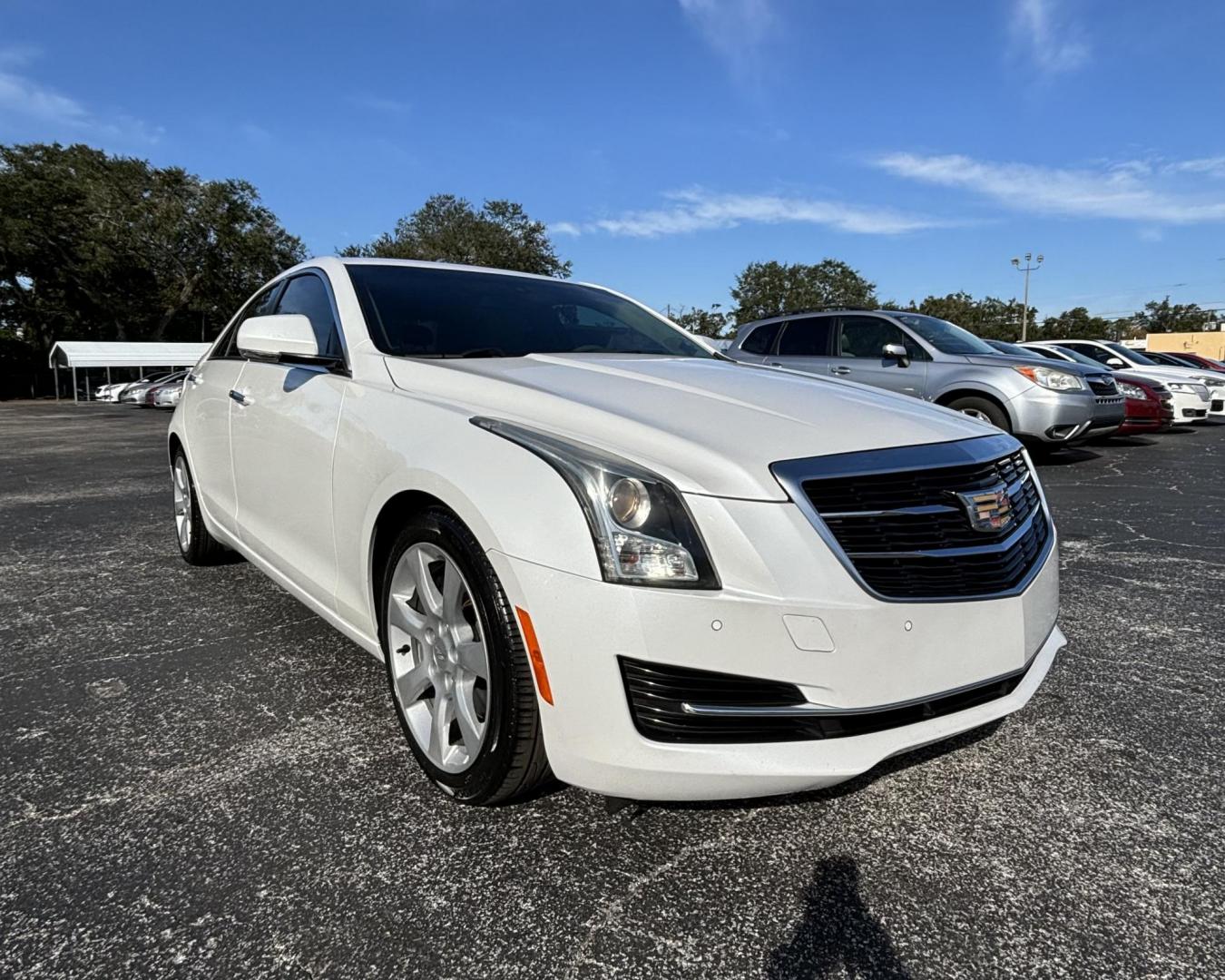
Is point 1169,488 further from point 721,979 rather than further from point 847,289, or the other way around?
point 847,289

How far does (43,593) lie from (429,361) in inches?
114

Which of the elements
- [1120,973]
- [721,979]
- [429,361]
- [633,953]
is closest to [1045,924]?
[1120,973]

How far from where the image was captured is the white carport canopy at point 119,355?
35.6 meters

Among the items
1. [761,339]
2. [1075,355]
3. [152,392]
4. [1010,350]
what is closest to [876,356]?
[761,339]

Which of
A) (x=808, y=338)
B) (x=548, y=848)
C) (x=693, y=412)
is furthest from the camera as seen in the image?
(x=808, y=338)

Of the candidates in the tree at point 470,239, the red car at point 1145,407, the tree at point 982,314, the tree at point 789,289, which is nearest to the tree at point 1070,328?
the tree at point 982,314

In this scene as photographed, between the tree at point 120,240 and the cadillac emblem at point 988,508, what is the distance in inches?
1685

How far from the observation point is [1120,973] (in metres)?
1.56

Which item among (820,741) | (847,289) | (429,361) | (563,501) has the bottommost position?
(820,741)

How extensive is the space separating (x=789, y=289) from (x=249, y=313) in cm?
6706

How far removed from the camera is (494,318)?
3.15 metres

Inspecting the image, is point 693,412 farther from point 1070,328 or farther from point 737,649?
point 1070,328

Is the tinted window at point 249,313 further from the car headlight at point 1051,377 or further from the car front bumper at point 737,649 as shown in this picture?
the car headlight at point 1051,377

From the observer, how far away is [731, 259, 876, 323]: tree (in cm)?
6650
